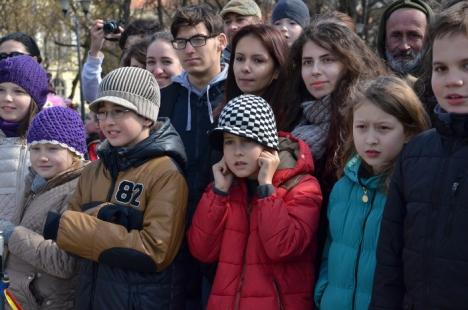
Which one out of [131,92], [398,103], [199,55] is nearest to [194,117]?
[199,55]

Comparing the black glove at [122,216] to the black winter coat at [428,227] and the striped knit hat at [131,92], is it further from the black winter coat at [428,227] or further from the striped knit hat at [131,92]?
the black winter coat at [428,227]

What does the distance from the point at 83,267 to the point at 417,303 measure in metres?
1.83

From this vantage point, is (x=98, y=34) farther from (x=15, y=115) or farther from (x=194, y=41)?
(x=194, y=41)

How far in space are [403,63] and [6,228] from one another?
2671mm

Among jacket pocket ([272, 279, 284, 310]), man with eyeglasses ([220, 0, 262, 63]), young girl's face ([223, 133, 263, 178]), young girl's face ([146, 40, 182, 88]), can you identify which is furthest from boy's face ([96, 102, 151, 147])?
man with eyeglasses ([220, 0, 262, 63])

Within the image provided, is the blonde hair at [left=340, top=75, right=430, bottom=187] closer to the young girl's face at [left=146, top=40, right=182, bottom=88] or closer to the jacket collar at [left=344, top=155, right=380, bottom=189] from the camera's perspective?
the jacket collar at [left=344, top=155, right=380, bottom=189]

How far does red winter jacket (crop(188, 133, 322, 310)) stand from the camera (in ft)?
9.96

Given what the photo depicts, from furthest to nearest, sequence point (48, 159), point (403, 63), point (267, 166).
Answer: point (403, 63), point (48, 159), point (267, 166)

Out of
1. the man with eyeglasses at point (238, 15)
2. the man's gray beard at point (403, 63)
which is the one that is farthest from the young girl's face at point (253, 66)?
the man with eyeglasses at point (238, 15)

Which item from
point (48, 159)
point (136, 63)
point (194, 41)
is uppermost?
point (194, 41)

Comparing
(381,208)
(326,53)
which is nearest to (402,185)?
(381,208)

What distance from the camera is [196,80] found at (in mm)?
4332

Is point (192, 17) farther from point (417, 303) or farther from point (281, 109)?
point (417, 303)

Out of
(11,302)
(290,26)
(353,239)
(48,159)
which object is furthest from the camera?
(290,26)
